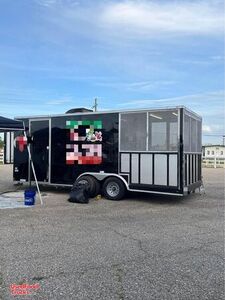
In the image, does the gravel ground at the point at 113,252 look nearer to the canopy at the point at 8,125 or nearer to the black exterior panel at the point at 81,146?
the black exterior panel at the point at 81,146

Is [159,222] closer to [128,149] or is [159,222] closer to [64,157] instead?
[128,149]

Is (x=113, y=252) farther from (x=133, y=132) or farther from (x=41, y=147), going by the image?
(x=41, y=147)

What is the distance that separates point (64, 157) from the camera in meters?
12.9

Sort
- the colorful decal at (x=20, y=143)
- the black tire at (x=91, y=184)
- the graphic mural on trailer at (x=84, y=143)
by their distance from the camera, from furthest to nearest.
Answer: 1. the colorful decal at (x=20, y=143)
2. the graphic mural on trailer at (x=84, y=143)
3. the black tire at (x=91, y=184)

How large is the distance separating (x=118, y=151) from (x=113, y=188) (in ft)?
3.59

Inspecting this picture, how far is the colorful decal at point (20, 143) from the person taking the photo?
1399cm

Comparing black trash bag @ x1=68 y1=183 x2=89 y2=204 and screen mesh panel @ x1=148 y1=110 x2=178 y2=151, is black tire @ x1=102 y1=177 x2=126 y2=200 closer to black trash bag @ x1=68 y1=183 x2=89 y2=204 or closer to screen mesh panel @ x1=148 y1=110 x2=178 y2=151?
black trash bag @ x1=68 y1=183 x2=89 y2=204

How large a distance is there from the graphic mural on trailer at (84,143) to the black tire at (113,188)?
27.3 inches

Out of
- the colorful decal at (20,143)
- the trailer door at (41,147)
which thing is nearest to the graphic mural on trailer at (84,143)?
the trailer door at (41,147)

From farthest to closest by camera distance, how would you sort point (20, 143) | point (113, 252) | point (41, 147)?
point (20, 143)
point (41, 147)
point (113, 252)

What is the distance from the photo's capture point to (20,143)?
14.1 metres

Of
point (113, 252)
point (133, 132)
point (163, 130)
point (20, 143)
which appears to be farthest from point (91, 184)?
point (113, 252)

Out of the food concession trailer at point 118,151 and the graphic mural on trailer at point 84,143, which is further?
the graphic mural on trailer at point 84,143

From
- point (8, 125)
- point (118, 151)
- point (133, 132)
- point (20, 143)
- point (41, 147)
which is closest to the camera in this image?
point (8, 125)
